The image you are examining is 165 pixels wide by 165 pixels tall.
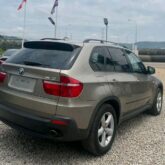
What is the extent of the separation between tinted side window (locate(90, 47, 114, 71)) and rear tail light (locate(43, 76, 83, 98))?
21.5 inches

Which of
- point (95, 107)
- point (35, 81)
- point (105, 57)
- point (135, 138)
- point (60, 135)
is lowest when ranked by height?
point (135, 138)

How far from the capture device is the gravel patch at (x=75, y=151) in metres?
4.34

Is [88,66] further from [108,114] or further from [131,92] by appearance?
[131,92]

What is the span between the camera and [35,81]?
4.16 meters

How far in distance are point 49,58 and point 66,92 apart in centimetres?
65

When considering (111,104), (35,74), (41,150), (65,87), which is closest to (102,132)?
(111,104)

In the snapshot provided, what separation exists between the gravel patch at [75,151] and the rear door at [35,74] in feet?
2.39

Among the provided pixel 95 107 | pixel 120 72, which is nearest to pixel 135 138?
pixel 120 72

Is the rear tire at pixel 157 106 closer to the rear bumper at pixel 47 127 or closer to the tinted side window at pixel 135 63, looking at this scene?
the tinted side window at pixel 135 63

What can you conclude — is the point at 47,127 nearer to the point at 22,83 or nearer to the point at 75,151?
the point at 22,83

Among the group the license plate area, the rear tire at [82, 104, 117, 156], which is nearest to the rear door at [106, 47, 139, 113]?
the rear tire at [82, 104, 117, 156]

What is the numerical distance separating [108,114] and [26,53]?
1.58 meters

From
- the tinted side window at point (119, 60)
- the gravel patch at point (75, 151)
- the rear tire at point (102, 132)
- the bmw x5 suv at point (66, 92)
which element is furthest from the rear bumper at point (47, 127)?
the tinted side window at point (119, 60)

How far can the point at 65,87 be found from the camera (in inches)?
155
